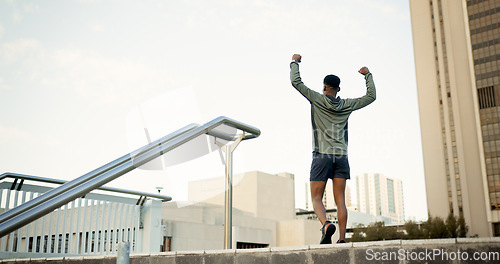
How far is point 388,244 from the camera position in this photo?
A: 5.81ft

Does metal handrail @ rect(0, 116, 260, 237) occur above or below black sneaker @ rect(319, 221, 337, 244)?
above

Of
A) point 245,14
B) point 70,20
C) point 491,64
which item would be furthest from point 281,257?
point 491,64

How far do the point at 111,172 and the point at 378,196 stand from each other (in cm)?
16679

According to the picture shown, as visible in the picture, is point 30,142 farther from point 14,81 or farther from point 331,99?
point 331,99

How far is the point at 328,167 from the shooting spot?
9.29 feet

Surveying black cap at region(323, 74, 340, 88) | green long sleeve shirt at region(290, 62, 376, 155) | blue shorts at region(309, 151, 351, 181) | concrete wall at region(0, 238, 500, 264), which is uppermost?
black cap at region(323, 74, 340, 88)

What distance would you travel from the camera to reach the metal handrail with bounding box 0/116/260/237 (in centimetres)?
161

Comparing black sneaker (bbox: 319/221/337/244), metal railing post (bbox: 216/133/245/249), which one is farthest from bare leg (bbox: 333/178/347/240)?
metal railing post (bbox: 216/133/245/249)

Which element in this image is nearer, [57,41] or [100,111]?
[100,111]

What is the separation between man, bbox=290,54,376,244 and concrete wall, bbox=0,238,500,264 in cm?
72

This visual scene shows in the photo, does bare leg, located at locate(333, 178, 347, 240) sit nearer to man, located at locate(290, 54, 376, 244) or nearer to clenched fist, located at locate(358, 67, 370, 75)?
man, located at locate(290, 54, 376, 244)

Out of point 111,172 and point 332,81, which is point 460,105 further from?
point 111,172

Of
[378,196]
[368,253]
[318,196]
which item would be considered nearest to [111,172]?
[368,253]

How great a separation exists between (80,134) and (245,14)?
10.9m
